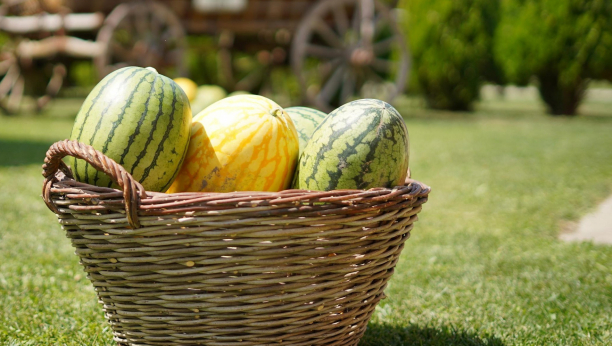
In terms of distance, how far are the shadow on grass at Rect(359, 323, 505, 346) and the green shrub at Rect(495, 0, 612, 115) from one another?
8.70 m

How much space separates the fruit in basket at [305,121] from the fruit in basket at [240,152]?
0.18 metres

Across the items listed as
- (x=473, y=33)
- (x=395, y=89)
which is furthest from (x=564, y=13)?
(x=395, y=89)

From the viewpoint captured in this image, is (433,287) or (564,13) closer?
(433,287)

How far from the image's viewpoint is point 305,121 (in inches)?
69.1

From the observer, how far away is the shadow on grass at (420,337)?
5.12ft

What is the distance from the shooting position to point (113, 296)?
1.24 meters

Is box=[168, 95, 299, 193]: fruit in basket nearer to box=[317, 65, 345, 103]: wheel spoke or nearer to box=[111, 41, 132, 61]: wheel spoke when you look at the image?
box=[111, 41, 132, 61]: wheel spoke

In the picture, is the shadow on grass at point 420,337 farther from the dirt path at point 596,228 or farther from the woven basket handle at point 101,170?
the dirt path at point 596,228

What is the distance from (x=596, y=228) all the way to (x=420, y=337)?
1.67m

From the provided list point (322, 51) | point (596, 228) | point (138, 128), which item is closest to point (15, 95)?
point (322, 51)

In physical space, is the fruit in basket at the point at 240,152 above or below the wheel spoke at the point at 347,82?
above

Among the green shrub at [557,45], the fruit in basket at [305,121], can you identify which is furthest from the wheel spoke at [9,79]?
the green shrub at [557,45]

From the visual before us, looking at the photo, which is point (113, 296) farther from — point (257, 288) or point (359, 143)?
point (359, 143)

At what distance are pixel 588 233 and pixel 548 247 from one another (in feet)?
1.19
